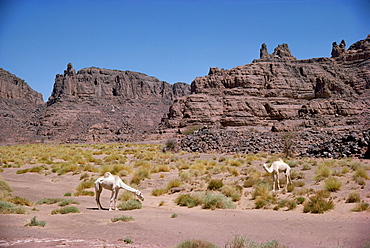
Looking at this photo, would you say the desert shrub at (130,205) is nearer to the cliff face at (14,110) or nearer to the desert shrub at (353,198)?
the desert shrub at (353,198)

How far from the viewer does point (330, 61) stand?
116 meters

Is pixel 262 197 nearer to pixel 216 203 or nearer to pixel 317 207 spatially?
pixel 216 203

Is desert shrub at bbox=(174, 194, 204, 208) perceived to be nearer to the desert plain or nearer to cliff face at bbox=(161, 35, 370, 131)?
the desert plain

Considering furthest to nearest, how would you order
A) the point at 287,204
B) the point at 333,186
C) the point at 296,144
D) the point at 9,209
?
the point at 296,144 → the point at 333,186 → the point at 287,204 → the point at 9,209

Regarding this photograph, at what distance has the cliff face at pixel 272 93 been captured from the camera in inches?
3376

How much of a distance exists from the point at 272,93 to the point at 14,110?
13124cm

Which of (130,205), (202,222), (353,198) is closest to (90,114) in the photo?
(130,205)

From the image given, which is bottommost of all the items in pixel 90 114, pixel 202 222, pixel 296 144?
pixel 202 222

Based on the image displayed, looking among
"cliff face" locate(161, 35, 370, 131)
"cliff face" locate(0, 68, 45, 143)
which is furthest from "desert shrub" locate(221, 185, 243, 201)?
"cliff face" locate(0, 68, 45, 143)

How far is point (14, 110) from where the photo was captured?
507 ft

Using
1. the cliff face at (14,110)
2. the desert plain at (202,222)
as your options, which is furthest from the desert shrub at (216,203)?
the cliff face at (14,110)

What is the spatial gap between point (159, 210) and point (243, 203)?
3.58m

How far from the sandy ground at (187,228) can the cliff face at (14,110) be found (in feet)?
356

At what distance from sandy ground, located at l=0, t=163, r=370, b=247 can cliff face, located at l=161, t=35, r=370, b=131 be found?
223ft
